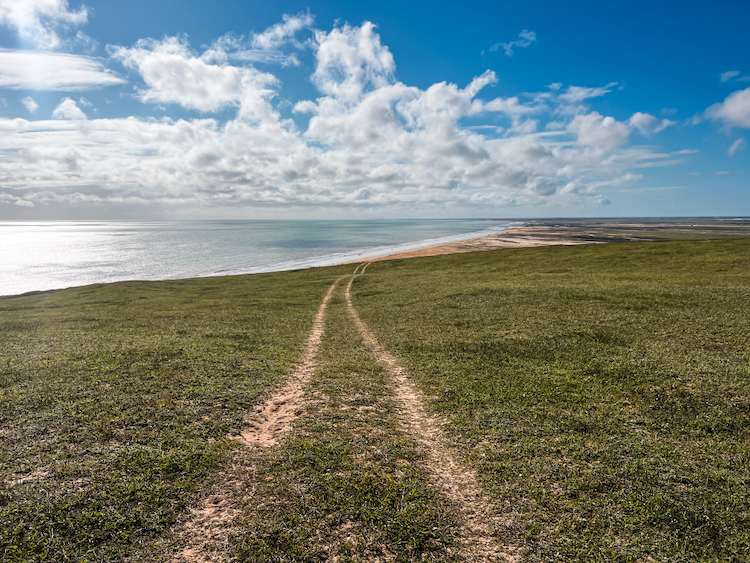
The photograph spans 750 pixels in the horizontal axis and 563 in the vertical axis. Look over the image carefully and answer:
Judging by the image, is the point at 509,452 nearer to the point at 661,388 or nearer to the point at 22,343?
the point at 661,388

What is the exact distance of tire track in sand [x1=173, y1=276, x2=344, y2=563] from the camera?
8.62 m

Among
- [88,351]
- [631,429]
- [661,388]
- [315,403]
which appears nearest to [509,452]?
[631,429]

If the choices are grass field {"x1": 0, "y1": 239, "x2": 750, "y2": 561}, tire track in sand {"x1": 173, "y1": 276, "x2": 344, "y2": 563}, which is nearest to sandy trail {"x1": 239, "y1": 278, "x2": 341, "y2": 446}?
tire track in sand {"x1": 173, "y1": 276, "x2": 344, "y2": 563}

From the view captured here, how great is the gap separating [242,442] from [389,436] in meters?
4.63

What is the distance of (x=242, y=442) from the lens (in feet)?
42.3

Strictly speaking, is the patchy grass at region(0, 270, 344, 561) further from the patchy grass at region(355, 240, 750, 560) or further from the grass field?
the patchy grass at region(355, 240, 750, 560)

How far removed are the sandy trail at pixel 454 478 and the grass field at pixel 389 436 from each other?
0.37 metres

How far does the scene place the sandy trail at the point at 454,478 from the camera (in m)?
8.67

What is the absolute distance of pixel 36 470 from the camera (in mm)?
10852

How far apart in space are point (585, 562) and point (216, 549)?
7491mm

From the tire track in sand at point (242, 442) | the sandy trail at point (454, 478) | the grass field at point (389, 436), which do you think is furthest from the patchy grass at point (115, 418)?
the sandy trail at point (454, 478)

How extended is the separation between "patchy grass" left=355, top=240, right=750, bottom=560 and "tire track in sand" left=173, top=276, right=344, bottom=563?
5.27 m

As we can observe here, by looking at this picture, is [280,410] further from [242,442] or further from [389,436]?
[389,436]

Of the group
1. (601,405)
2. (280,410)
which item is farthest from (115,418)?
(601,405)
